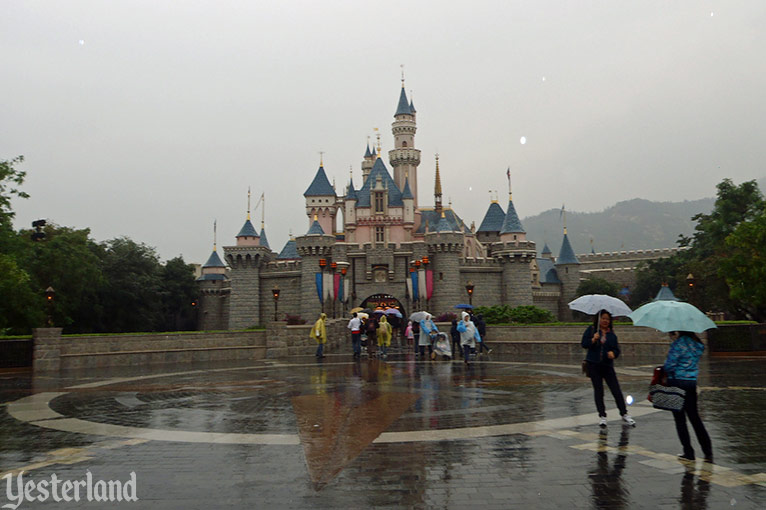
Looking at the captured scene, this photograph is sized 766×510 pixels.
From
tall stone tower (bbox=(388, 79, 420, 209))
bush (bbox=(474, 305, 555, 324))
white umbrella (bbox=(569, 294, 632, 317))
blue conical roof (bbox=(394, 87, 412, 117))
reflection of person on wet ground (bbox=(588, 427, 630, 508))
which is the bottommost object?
reflection of person on wet ground (bbox=(588, 427, 630, 508))

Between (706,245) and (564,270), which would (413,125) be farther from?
(706,245)

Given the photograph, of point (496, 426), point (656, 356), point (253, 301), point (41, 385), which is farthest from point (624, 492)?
point (253, 301)

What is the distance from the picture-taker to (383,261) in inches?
2041

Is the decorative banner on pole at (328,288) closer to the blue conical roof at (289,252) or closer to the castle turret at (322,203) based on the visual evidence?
the castle turret at (322,203)

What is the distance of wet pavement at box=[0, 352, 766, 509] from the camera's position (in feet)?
17.7

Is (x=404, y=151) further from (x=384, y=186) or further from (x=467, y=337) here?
(x=467, y=337)

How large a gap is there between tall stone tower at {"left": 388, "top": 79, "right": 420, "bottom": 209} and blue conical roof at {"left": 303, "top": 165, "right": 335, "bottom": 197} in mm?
7389

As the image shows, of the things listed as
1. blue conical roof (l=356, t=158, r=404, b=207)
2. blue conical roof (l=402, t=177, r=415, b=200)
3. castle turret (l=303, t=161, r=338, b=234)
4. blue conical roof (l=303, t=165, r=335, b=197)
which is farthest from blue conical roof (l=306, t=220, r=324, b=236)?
blue conical roof (l=402, t=177, r=415, b=200)

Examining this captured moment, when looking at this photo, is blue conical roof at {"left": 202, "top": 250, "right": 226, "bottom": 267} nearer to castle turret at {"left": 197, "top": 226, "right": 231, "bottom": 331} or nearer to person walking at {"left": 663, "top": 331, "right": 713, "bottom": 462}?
castle turret at {"left": 197, "top": 226, "right": 231, "bottom": 331}

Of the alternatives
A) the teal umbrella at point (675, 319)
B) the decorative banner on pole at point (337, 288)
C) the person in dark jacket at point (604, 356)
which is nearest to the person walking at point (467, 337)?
the person in dark jacket at point (604, 356)

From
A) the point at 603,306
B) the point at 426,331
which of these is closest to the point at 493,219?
the point at 426,331

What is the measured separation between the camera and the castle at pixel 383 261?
5125 centimetres

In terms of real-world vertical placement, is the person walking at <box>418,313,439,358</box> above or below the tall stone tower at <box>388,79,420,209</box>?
below

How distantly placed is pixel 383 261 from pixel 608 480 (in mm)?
46193
